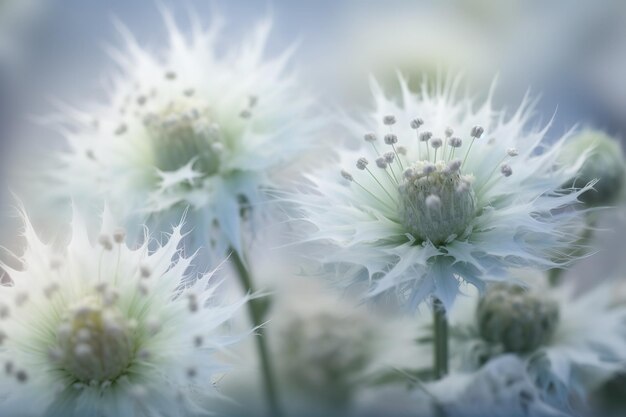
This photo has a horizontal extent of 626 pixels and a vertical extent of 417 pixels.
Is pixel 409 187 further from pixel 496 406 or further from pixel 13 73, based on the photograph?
pixel 13 73

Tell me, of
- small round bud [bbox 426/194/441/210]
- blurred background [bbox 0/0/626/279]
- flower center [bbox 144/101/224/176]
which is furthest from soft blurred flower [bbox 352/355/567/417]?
blurred background [bbox 0/0/626/279]

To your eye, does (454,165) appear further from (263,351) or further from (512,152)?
(263,351)

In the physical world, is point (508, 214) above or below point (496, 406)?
above

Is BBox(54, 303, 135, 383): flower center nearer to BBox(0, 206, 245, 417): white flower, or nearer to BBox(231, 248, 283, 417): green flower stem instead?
BBox(0, 206, 245, 417): white flower

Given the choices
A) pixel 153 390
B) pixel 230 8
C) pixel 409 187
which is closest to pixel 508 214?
pixel 409 187

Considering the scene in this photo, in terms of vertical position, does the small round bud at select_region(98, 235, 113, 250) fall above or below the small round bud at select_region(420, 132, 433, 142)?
below

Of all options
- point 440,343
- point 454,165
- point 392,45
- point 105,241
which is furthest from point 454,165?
point 392,45
